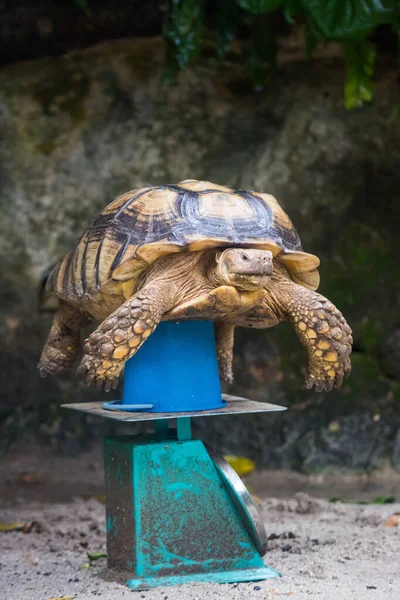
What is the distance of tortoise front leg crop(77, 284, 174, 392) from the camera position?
256 cm

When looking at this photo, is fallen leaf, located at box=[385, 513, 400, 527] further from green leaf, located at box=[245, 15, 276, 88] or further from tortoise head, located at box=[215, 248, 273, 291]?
green leaf, located at box=[245, 15, 276, 88]

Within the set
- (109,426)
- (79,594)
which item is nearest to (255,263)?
(79,594)

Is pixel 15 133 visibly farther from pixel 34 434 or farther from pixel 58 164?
pixel 34 434

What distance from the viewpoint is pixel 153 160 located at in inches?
195

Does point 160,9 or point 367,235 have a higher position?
point 160,9

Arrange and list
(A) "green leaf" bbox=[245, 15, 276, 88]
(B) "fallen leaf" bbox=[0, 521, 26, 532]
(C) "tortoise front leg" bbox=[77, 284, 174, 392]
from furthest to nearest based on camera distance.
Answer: (A) "green leaf" bbox=[245, 15, 276, 88], (B) "fallen leaf" bbox=[0, 521, 26, 532], (C) "tortoise front leg" bbox=[77, 284, 174, 392]

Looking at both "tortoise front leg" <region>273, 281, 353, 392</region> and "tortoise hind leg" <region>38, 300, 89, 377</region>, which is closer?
"tortoise front leg" <region>273, 281, 353, 392</region>

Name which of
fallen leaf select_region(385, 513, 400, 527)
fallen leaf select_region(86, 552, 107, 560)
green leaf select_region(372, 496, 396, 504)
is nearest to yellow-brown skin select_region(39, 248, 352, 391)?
fallen leaf select_region(86, 552, 107, 560)

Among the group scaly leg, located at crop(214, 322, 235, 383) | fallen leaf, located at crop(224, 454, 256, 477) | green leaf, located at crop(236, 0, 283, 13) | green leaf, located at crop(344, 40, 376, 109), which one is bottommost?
fallen leaf, located at crop(224, 454, 256, 477)

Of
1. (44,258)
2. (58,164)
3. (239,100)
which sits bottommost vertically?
(44,258)

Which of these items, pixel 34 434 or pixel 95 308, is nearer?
pixel 95 308

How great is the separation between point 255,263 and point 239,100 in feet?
9.08

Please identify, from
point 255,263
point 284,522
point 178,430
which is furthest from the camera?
point 284,522

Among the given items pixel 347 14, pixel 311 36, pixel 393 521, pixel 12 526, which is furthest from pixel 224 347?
pixel 311 36
